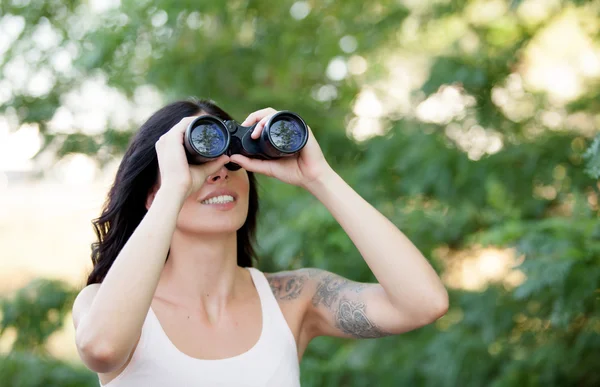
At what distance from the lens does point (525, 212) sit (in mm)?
3223

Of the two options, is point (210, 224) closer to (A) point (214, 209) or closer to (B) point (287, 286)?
(A) point (214, 209)

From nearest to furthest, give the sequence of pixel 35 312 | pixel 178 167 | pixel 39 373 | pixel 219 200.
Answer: pixel 178 167
pixel 219 200
pixel 39 373
pixel 35 312

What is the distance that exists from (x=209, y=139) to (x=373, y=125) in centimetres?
247

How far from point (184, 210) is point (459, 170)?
1863 mm

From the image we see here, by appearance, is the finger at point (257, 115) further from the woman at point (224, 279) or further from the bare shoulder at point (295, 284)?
the bare shoulder at point (295, 284)

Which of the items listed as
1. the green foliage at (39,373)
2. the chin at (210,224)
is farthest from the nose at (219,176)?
the green foliage at (39,373)

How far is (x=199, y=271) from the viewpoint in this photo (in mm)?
1925

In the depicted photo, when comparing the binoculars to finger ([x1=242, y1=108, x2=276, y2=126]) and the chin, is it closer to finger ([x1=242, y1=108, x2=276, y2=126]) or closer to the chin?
finger ([x1=242, y1=108, x2=276, y2=126])

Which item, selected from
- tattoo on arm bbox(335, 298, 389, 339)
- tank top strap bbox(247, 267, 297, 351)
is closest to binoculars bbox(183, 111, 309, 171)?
tank top strap bbox(247, 267, 297, 351)

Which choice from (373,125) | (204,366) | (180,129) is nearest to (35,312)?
(373,125)

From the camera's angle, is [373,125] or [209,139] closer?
[209,139]

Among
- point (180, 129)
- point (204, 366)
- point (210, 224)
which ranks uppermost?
point (180, 129)

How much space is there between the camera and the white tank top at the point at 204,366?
1.70 meters

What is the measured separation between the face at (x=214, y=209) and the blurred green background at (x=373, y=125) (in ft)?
4.19
